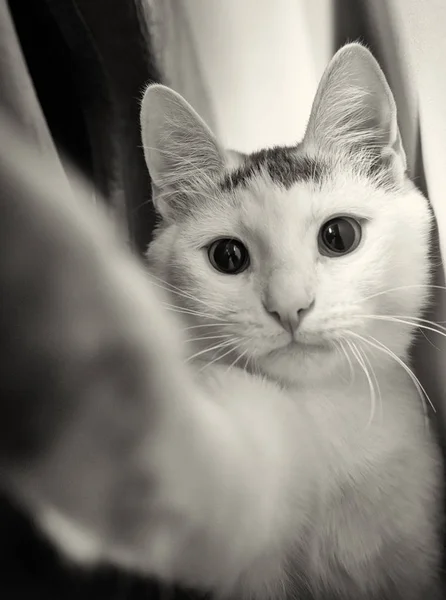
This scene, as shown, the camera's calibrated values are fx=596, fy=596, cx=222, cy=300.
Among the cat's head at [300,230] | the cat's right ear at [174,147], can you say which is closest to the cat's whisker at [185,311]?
the cat's head at [300,230]

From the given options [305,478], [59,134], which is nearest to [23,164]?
[59,134]

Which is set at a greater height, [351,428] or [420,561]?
[351,428]

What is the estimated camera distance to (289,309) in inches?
19.6

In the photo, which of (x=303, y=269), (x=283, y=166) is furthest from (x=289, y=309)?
(x=283, y=166)

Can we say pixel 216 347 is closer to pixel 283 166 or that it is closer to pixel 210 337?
pixel 210 337

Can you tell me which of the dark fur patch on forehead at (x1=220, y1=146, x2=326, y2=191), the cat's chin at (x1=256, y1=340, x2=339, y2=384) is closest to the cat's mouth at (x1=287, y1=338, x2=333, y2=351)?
the cat's chin at (x1=256, y1=340, x2=339, y2=384)

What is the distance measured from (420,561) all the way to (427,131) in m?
0.38

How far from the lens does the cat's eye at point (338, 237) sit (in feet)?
1.74

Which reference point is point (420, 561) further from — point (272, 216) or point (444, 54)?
point (444, 54)

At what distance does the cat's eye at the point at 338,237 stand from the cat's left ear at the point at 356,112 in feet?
0.25

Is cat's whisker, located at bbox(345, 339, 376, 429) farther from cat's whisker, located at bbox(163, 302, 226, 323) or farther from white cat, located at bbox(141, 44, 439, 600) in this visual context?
cat's whisker, located at bbox(163, 302, 226, 323)

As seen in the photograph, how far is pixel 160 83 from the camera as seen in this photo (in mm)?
553

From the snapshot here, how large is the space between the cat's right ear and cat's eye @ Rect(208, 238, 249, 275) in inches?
2.7

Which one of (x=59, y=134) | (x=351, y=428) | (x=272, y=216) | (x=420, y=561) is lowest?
(x=420, y=561)
